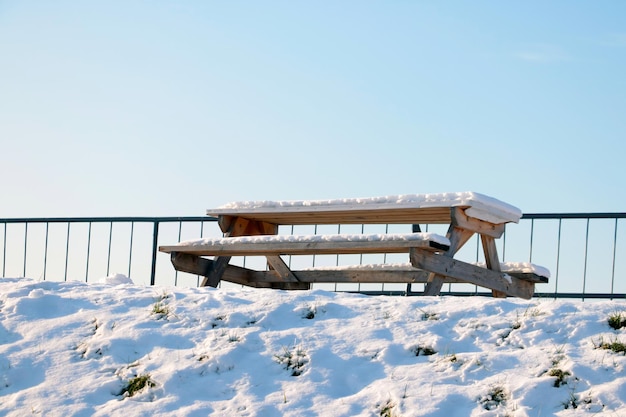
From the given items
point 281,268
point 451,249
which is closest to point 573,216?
point 451,249

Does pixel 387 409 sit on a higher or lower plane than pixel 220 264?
lower

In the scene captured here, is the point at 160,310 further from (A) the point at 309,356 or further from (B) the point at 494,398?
(B) the point at 494,398

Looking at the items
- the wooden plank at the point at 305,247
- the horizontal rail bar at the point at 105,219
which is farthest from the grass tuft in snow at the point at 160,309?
the horizontal rail bar at the point at 105,219

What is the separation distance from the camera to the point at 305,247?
26.9 feet

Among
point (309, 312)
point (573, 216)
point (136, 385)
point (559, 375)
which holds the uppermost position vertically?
point (573, 216)

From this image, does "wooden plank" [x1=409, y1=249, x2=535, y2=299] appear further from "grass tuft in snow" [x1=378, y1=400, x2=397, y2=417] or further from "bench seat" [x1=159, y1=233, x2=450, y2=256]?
"grass tuft in snow" [x1=378, y1=400, x2=397, y2=417]

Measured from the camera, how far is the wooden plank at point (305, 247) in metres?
7.71

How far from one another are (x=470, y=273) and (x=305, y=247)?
56.7 inches

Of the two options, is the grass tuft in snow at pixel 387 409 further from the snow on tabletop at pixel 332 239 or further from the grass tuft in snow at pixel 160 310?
the snow on tabletop at pixel 332 239

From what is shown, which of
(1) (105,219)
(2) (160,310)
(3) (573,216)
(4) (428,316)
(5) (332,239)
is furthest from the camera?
(1) (105,219)

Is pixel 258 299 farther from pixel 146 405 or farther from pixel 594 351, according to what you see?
pixel 594 351

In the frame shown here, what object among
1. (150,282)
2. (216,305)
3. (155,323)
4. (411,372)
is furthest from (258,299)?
(150,282)

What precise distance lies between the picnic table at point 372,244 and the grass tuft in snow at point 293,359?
1.83 m

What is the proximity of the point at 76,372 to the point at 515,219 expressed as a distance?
4.26 meters
